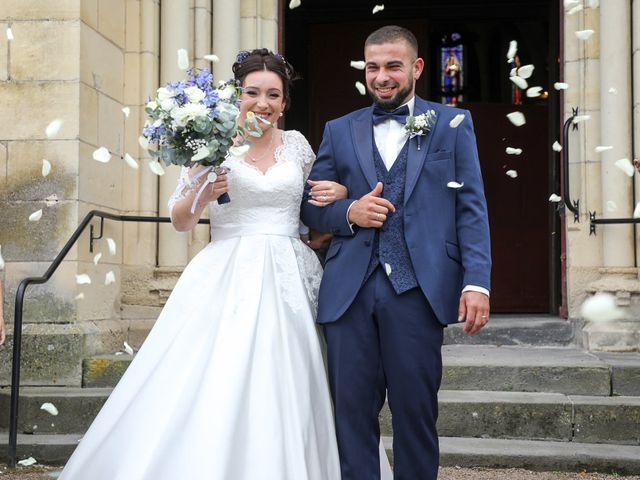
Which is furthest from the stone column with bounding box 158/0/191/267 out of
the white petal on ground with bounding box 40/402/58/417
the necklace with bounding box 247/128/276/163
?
the necklace with bounding box 247/128/276/163

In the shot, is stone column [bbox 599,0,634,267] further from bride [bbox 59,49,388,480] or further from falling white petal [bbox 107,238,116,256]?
falling white petal [bbox 107,238,116,256]

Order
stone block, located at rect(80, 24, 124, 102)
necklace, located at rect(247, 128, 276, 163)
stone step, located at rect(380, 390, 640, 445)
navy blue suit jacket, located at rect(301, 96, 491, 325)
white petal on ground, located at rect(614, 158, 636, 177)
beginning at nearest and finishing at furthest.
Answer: navy blue suit jacket, located at rect(301, 96, 491, 325)
necklace, located at rect(247, 128, 276, 163)
white petal on ground, located at rect(614, 158, 636, 177)
stone step, located at rect(380, 390, 640, 445)
stone block, located at rect(80, 24, 124, 102)

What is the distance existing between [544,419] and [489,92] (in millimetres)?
5786

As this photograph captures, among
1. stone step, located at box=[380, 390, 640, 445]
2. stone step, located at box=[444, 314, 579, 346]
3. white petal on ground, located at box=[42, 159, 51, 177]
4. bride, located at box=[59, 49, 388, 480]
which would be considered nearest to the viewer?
bride, located at box=[59, 49, 388, 480]

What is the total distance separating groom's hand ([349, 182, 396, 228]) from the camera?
3266 mm

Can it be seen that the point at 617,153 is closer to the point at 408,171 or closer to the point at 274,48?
the point at 274,48

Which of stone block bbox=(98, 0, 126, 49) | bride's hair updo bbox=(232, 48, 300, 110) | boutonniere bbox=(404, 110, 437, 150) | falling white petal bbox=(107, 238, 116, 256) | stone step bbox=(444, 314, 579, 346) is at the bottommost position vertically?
stone step bbox=(444, 314, 579, 346)

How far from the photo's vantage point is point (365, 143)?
11.3 feet

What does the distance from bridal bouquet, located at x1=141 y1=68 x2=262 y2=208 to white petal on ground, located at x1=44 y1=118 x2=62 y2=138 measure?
2537mm

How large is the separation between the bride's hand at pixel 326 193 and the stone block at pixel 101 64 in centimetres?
295

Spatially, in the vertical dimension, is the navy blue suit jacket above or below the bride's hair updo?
below

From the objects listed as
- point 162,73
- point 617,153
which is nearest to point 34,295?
point 162,73

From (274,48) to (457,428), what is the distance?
3224mm

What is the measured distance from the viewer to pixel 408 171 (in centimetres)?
336
